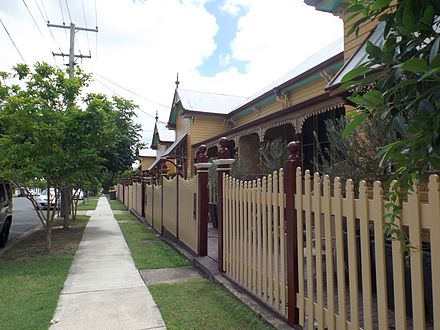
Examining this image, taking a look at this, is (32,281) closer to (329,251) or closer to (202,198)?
(202,198)

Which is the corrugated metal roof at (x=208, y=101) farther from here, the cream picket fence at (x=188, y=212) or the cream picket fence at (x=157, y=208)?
the cream picket fence at (x=188, y=212)

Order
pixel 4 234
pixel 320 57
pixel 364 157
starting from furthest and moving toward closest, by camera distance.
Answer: pixel 320 57 → pixel 4 234 → pixel 364 157

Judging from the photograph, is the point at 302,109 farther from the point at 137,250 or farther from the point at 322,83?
the point at 137,250

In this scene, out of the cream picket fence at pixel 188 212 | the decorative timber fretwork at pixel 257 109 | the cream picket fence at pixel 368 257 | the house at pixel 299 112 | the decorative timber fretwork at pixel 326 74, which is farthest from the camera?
the decorative timber fretwork at pixel 257 109

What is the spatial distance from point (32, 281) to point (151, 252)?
268 centimetres

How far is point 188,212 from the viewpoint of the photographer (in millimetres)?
7445

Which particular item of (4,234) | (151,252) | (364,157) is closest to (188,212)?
(151,252)

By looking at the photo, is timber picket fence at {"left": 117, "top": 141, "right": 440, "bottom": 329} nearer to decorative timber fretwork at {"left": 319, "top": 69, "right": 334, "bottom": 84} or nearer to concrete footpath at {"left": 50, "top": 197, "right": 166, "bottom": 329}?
concrete footpath at {"left": 50, "top": 197, "right": 166, "bottom": 329}

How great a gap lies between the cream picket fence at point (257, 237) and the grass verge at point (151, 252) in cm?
182

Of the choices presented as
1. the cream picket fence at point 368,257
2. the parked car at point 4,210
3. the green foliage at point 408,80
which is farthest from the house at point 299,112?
the parked car at point 4,210

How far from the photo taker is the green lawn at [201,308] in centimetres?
383

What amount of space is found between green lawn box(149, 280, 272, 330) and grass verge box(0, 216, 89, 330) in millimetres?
1368

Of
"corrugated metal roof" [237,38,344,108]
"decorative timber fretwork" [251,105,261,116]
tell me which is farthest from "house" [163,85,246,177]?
"corrugated metal roof" [237,38,344,108]

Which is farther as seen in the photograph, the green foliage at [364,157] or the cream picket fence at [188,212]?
the cream picket fence at [188,212]
